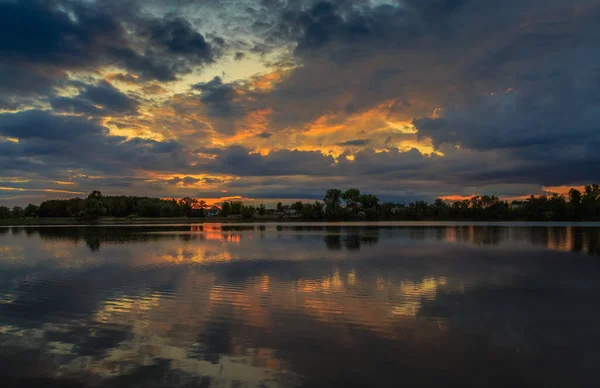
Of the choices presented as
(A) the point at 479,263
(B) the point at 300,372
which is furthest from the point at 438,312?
(A) the point at 479,263

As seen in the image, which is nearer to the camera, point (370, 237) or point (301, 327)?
point (301, 327)

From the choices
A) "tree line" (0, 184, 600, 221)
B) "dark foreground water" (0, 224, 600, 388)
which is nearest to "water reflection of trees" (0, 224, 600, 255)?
"dark foreground water" (0, 224, 600, 388)

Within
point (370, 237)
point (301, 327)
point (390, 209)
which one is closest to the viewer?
point (301, 327)

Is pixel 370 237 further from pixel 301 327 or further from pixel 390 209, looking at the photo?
pixel 390 209

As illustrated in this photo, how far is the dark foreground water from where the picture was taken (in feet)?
32.6

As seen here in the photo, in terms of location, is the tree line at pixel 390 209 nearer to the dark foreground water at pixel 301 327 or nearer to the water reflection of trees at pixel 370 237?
the water reflection of trees at pixel 370 237

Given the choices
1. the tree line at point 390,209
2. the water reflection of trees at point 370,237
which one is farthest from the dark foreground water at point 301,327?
the tree line at point 390,209

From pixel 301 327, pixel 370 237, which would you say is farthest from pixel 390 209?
pixel 301 327

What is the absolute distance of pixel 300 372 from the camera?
1005 centimetres

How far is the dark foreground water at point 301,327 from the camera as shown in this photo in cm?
995

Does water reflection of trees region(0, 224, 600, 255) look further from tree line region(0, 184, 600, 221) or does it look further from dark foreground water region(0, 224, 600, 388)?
tree line region(0, 184, 600, 221)

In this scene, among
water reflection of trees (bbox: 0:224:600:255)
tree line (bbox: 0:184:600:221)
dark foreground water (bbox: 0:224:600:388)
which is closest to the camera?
dark foreground water (bbox: 0:224:600:388)

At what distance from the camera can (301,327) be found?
45.3ft

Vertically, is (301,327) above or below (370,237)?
above
